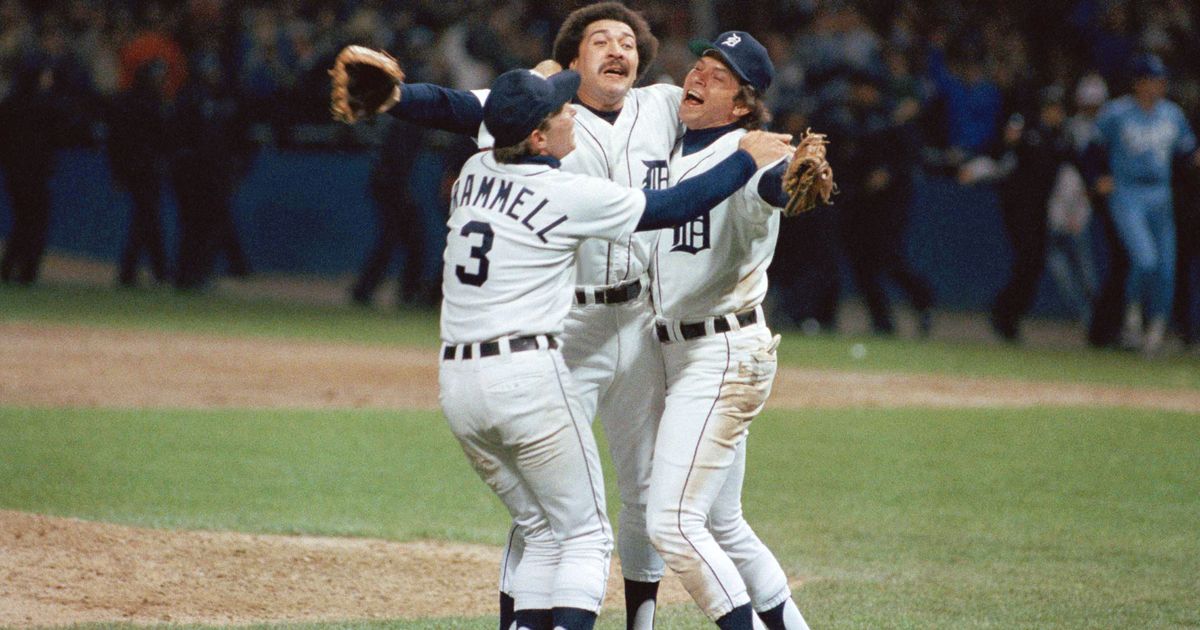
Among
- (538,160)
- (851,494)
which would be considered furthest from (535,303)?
(851,494)

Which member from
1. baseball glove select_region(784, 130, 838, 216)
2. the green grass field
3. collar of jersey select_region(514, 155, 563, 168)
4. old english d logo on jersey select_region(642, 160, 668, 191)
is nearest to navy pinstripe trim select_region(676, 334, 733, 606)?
baseball glove select_region(784, 130, 838, 216)

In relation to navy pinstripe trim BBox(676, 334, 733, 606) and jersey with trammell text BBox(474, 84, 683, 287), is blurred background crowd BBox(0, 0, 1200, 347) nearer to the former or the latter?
jersey with trammell text BBox(474, 84, 683, 287)

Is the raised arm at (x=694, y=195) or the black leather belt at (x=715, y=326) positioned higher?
the raised arm at (x=694, y=195)

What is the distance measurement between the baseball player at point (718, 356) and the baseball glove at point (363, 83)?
1003 millimetres

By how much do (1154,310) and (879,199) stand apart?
2.81 meters

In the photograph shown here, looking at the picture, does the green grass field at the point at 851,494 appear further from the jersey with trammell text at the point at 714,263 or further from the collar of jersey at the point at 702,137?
the collar of jersey at the point at 702,137

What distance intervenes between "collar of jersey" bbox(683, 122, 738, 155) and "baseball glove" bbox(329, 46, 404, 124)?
1.02m

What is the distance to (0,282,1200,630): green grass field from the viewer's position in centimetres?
611

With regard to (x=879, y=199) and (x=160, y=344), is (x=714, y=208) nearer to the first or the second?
(x=160, y=344)

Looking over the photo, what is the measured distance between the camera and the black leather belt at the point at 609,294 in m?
5.13

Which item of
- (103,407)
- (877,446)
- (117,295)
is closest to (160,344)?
(103,407)

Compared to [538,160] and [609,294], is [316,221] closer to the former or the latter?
[609,294]

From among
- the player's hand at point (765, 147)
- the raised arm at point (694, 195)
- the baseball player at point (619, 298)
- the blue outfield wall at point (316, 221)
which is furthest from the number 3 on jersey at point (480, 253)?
the blue outfield wall at point (316, 221)

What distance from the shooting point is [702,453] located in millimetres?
4773
